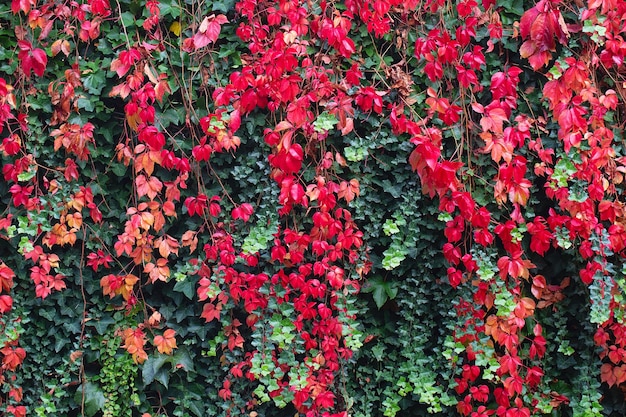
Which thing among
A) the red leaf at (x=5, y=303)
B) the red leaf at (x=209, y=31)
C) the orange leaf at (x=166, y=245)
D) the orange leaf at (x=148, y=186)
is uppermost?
the red leaf at (x=209, y=31)

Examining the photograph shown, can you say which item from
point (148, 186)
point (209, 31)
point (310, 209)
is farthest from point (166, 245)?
point (209, 31)

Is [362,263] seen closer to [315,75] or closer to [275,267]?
[275,267]

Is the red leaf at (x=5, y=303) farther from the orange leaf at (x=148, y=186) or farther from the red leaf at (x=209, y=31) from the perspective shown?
the red leaf at (x=209, y=31)

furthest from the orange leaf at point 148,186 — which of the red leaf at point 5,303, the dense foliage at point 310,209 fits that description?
the red leaf at point 5,303

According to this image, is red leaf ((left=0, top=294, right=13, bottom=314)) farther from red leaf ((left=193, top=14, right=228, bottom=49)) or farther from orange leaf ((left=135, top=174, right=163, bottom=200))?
red leaf ((left=193, top=14, right=228, bottom=49))

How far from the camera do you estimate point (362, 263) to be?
2479 millimetres

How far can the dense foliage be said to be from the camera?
2404mm

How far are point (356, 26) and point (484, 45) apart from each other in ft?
1.72

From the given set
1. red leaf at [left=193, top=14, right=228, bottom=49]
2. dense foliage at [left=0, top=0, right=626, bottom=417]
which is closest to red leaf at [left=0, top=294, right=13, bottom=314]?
dense foliage at [left=0, top=0, right=626, bottom=417]

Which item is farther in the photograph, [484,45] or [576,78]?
[484,45]

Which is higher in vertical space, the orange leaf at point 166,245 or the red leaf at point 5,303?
the orange leaf at point 166,245

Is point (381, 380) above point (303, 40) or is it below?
below

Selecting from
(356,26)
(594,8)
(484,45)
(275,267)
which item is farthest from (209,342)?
(594,8)

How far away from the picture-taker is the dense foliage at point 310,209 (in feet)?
7.89
